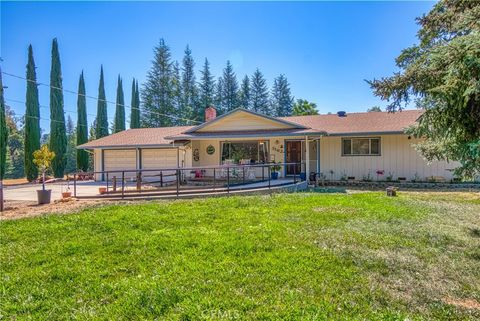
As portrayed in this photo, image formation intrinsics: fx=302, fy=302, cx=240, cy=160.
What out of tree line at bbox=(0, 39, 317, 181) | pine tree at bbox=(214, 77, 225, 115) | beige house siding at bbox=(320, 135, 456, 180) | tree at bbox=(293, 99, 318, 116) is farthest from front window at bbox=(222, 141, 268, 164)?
pine tree at bbox=(214, 77, 225, 115)

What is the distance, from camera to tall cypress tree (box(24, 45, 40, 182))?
923 inches

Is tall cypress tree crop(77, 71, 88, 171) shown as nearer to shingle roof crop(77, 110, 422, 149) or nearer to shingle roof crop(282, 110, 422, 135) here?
shingle roof crop(77, 110, 422, 149)

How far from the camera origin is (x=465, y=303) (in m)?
3.26

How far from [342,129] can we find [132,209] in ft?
38.2

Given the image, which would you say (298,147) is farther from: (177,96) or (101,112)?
(177,96)

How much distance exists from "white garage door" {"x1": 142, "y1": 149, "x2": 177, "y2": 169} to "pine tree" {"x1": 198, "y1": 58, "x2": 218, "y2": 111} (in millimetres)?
22918

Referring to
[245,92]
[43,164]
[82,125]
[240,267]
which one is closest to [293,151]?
[43,164]

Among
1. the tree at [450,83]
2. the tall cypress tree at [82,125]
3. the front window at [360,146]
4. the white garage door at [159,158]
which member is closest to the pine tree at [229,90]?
the tall cypress tree at [82,125]

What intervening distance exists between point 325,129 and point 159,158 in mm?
9971

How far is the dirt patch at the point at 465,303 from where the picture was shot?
318 centimetres

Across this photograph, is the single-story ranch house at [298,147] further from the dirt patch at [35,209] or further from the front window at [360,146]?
the dirt patch at [35,209]

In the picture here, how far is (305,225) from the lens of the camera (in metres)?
6.20

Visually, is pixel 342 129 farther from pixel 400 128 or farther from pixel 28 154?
pixel 28 154

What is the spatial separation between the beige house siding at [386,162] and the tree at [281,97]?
2877cm
